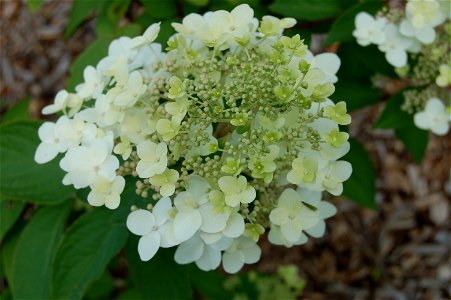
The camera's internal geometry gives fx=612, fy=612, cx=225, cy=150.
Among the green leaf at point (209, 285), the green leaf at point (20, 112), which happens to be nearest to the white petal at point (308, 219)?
the green leaf at point (209, 285)

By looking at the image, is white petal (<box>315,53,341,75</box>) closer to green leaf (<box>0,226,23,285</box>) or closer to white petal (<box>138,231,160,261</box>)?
white petal (<box>138,231,160,261</box>)

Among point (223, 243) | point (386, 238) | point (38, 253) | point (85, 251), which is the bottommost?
point (386, 238)

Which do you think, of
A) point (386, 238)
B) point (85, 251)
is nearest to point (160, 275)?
point (85, 251)

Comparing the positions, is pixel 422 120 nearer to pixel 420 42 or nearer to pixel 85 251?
pixel 420 42

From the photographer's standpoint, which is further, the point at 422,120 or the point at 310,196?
the point at 422,120

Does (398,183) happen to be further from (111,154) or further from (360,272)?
(111,154)

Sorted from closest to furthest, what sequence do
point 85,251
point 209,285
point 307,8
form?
point 85,251, point 307,8, point 209,285
